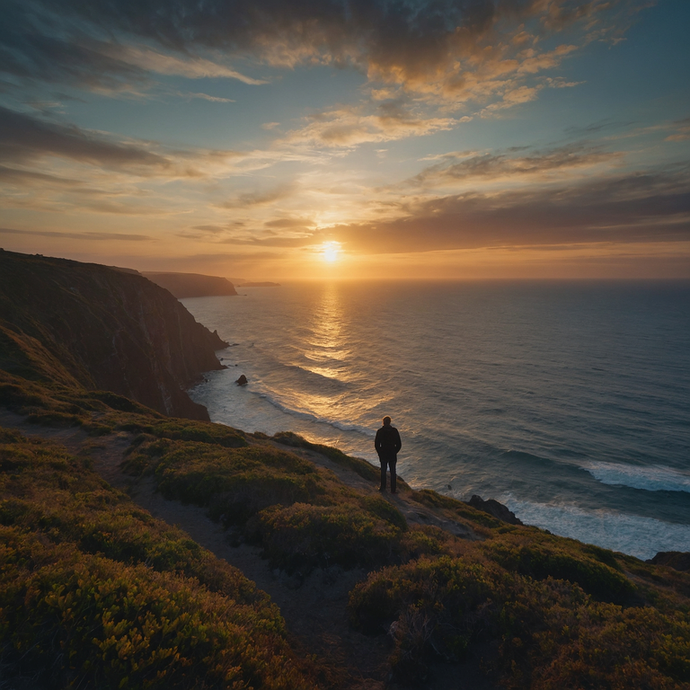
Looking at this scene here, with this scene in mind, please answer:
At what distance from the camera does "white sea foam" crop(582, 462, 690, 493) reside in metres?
34.8

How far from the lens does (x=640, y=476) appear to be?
36.5 metres

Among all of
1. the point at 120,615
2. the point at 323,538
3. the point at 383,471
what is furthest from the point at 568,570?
the point at 120,615

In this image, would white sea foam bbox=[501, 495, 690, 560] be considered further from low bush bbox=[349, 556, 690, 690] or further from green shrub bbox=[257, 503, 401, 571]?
green shrub bbox=[257, 503, 401, 571]

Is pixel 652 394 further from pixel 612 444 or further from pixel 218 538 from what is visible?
pixel 218 538

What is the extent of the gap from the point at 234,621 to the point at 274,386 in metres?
63.0

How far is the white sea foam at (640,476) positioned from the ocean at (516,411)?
0.16m

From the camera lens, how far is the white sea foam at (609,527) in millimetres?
28156

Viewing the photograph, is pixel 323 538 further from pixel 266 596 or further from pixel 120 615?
pixel 120 615

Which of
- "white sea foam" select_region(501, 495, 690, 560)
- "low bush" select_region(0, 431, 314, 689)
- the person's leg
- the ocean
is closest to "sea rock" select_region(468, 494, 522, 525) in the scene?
"white sea foam" select_region(501, 495, 690, 560)

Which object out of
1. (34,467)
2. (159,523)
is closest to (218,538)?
(159,523)

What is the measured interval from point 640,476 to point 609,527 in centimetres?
994

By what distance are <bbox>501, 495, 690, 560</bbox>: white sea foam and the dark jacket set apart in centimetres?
2331

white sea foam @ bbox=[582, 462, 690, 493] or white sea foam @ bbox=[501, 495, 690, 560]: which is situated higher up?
white sea foam @ bbox=[582, 462, 690, 493]

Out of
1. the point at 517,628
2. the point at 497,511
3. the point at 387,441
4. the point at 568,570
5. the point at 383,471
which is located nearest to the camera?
the point at 517,628
